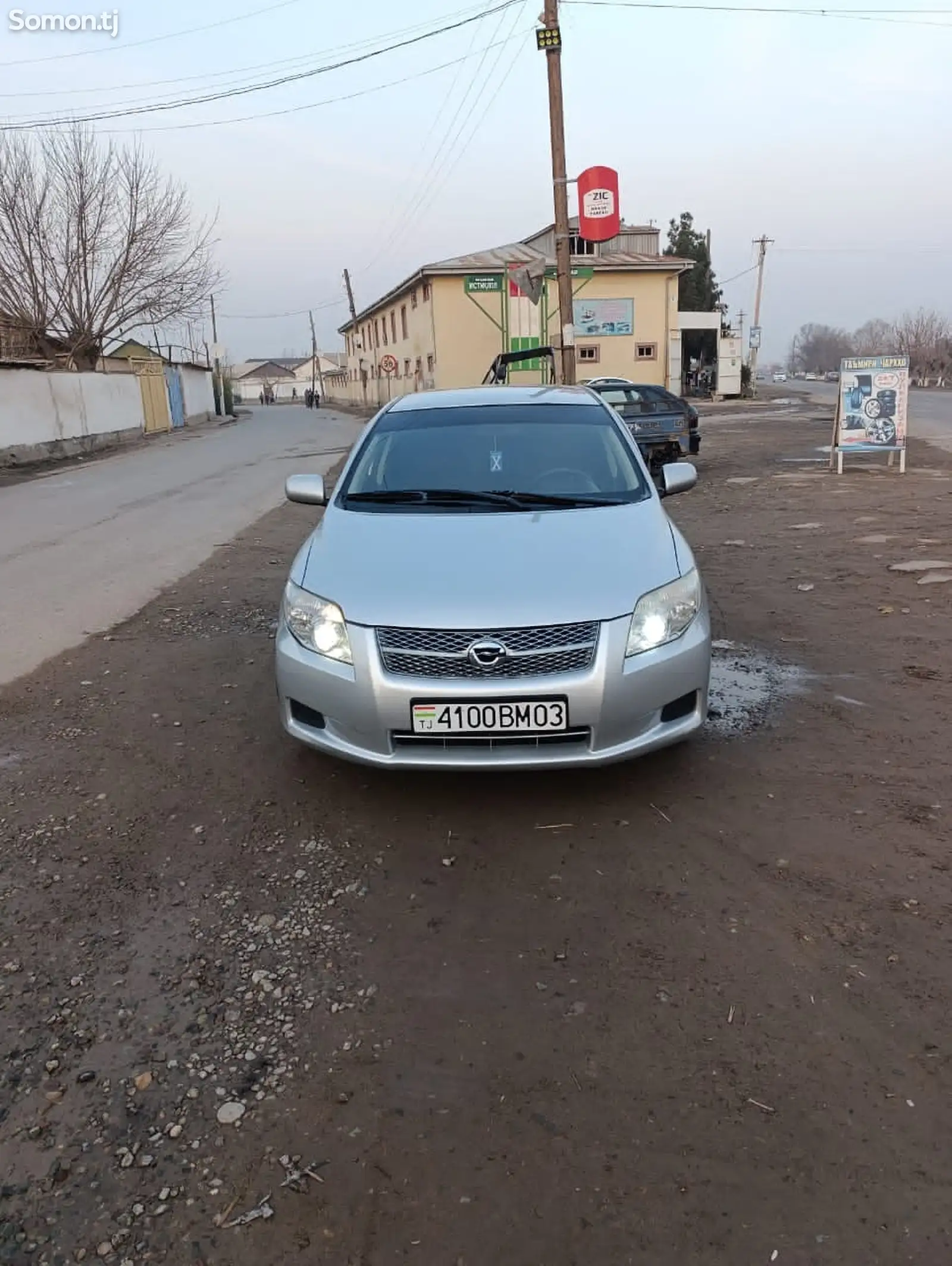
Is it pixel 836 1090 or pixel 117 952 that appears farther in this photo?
pixel 117 952

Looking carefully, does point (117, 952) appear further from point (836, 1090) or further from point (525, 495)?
point (525, 495)

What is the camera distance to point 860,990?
100 inches

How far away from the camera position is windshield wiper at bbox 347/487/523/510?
4301 mm

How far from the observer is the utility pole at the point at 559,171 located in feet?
51.8

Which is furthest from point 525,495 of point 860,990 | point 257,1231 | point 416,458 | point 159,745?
point 257,1231

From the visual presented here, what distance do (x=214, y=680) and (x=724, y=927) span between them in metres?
3.51

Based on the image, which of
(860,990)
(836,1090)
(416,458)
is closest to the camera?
(836,1090)

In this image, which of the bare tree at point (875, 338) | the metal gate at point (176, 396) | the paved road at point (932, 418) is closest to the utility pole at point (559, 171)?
the paved road at point (932, 418)

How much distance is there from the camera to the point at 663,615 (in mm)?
3521

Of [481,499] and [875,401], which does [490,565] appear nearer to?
[481,499]

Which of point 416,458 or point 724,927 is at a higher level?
point 416,458

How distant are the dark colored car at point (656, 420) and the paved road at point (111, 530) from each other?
609 centimetres

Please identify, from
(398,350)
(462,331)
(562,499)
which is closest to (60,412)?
(462,331)

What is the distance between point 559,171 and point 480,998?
54.2 feet
